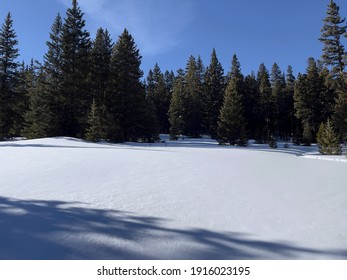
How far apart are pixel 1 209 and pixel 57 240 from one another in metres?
1.50

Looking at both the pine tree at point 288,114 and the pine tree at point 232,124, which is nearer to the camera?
the pine tree at point 232,124

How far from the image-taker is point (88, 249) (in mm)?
2572

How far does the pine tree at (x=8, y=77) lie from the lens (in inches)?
1166

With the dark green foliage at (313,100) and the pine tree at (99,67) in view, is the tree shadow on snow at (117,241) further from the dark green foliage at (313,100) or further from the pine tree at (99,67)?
the dark green foliage at (313,100)

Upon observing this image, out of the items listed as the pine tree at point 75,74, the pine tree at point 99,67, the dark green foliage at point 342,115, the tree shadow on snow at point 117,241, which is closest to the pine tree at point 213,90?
the dark green foliage at point 342,115

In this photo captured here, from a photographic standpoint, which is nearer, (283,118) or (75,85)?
(75,85)

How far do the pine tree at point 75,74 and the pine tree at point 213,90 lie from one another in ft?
80.8

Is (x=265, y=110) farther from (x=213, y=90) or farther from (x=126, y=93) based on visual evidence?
(x=126, y=93)

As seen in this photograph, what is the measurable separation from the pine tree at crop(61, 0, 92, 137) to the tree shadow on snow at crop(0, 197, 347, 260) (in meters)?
23.6

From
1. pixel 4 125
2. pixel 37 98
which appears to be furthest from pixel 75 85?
pixel 4 125

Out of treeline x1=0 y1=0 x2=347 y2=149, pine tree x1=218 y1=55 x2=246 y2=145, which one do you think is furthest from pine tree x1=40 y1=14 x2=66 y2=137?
pine tree x1=218 y1=55 x2=246 y2=145

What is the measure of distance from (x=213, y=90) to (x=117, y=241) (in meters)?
46.6

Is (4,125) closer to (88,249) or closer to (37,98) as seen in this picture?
(37,98)

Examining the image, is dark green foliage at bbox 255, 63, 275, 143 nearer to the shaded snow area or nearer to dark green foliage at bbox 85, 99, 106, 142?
dark green foliage at bbox 85, 99, 106, 142
